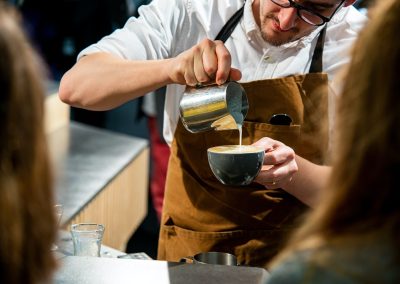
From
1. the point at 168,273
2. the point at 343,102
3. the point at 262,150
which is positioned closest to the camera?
the point at 343,102

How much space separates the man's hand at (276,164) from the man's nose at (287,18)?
0.32 meters

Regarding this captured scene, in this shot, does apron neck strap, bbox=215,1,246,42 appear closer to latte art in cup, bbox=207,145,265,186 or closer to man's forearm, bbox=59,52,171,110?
man's forearm, bbox=59,52,171,110

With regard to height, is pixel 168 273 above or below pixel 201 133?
below

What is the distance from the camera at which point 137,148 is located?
15.3 feet

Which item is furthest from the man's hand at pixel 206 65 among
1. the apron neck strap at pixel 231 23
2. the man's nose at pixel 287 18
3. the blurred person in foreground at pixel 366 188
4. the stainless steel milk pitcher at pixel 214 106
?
the blurred person in foreground at pixel 366 188

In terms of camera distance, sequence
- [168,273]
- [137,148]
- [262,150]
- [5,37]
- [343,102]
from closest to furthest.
Result: [5,37] < [343,102] < [168,273] < [262,150] < [137,148]

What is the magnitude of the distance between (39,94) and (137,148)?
12.2 feet

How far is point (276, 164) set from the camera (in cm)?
203

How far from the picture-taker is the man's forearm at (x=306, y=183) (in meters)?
2.17

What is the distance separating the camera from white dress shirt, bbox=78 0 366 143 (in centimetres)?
225

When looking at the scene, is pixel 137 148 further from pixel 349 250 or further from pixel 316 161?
pixel 349 250

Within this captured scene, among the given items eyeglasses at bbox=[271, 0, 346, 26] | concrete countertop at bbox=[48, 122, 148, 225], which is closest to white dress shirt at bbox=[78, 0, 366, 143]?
eyeglasses at bbox=[271, 0, 346, 26]

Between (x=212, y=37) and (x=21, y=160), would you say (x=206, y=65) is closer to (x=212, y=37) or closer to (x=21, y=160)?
(x=212, y=37)

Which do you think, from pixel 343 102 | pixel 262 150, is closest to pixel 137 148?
pixel 262 150
